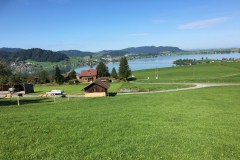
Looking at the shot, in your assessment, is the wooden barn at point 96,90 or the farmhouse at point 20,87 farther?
the farmhouse at point 20,87

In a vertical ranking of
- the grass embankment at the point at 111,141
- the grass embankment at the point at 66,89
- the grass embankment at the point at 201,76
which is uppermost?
the grass embankment at the point at 111,141

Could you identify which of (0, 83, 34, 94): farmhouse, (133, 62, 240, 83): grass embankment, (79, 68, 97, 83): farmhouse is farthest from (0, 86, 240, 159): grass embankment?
(79, 68, 97, 83): farmhouse

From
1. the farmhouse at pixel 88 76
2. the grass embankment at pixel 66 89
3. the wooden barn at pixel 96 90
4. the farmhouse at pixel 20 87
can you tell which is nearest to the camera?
the wooden barn at pixel 96 90

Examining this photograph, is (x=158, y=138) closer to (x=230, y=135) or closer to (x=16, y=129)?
(x=230, y=135)

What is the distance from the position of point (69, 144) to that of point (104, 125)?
3591 millimetres

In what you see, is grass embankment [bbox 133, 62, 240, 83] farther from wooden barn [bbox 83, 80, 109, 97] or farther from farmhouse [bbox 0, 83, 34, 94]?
farmhouse [bbox 0, 83, 34, 94]

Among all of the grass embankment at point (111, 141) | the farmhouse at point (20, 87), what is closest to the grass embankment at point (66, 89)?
the farmhouse at point (20, 87)

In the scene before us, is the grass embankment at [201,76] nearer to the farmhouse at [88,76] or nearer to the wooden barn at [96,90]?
the farmhouse at [88,76]

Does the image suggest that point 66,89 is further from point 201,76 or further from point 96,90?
point 201,76

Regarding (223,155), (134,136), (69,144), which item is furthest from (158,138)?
(69,144)

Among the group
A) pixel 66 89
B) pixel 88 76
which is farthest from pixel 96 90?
pixel 88 76

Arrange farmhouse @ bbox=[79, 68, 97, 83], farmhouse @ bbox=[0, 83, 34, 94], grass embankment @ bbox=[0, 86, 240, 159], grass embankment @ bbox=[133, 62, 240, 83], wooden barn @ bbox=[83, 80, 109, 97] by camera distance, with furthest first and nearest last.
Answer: farmhouse @ bbox=[79, 68, 97, 83] → grass embankment @ bbox=[133, 62, 240, 83] → farmhouse @ bbox=[0, 83, 34, 94] → wooden barn @ bbox=[83, 80, 109, 97] → grass embankment @ bbox=[0, 86, 240, 159]

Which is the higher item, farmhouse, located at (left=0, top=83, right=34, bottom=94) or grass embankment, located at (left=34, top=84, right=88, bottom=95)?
farmhouse, located at (left=0, top=83, right=34, bottom=94)

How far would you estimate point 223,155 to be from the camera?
10.0 meters
